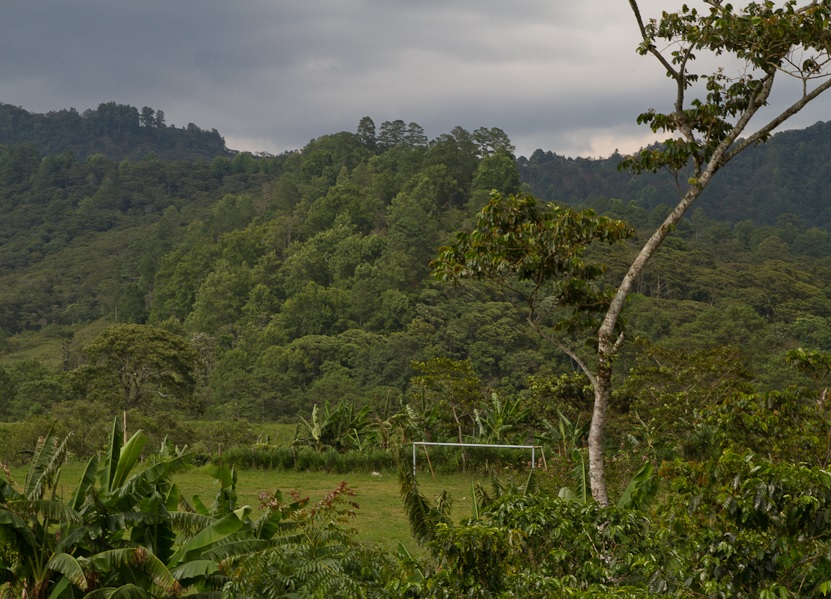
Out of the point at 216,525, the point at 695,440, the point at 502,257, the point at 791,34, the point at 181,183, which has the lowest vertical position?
the point at 695,440

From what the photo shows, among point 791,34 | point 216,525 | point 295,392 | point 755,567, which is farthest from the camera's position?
point 295,392

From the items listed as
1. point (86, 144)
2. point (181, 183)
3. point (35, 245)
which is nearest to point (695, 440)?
point (35, 245)

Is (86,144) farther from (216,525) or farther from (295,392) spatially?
(216,525)

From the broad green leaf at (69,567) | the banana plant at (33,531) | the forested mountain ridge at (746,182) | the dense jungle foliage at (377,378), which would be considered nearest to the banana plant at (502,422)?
the dense jungle foliage at (377,378)

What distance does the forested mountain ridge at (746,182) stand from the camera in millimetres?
114000

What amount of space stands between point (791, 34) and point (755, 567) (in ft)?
17.9

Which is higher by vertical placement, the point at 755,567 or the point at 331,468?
the point at 755,567

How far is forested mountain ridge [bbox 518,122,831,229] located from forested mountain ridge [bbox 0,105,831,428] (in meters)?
32.6

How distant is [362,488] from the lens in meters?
15.6

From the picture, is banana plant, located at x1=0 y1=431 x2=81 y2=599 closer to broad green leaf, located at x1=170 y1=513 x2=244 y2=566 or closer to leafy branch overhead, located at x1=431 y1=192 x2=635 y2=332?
broad green leaf, located at x1=170 y1=513 x2=244 y2=566

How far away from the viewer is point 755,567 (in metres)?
4.89

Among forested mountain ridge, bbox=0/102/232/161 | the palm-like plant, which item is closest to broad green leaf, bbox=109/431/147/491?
the palm-like plant

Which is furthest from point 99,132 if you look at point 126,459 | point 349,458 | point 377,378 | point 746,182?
point 126,459

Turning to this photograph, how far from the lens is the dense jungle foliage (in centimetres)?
525
